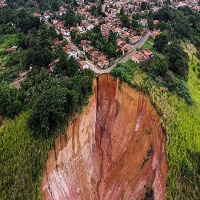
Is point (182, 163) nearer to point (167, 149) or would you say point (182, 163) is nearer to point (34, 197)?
point (167, 149)

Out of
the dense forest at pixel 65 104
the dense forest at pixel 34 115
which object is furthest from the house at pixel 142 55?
the dense forest at pixel 34 115

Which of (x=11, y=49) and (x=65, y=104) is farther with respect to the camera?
(x=11, y=49)

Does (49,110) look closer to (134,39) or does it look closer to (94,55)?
(94,55)

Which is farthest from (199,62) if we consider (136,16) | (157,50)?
(136,16)

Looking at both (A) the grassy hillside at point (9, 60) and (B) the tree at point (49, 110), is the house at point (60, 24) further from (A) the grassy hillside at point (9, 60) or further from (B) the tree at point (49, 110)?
(B) the tree at point (49, 110)

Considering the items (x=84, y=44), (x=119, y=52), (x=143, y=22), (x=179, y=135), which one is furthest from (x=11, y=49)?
(x=179, y=135)

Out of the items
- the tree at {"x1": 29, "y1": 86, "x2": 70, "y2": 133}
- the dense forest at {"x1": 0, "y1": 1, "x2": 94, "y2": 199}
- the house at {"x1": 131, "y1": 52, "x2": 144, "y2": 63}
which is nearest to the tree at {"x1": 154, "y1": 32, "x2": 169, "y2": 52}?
the house at {"x1": 131, "y1": 52, "x2": 144, "y2": 63}

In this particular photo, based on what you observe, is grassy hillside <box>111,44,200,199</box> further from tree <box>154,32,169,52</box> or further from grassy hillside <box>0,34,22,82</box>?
grassy hillside <box>0,34,22,82</box>
